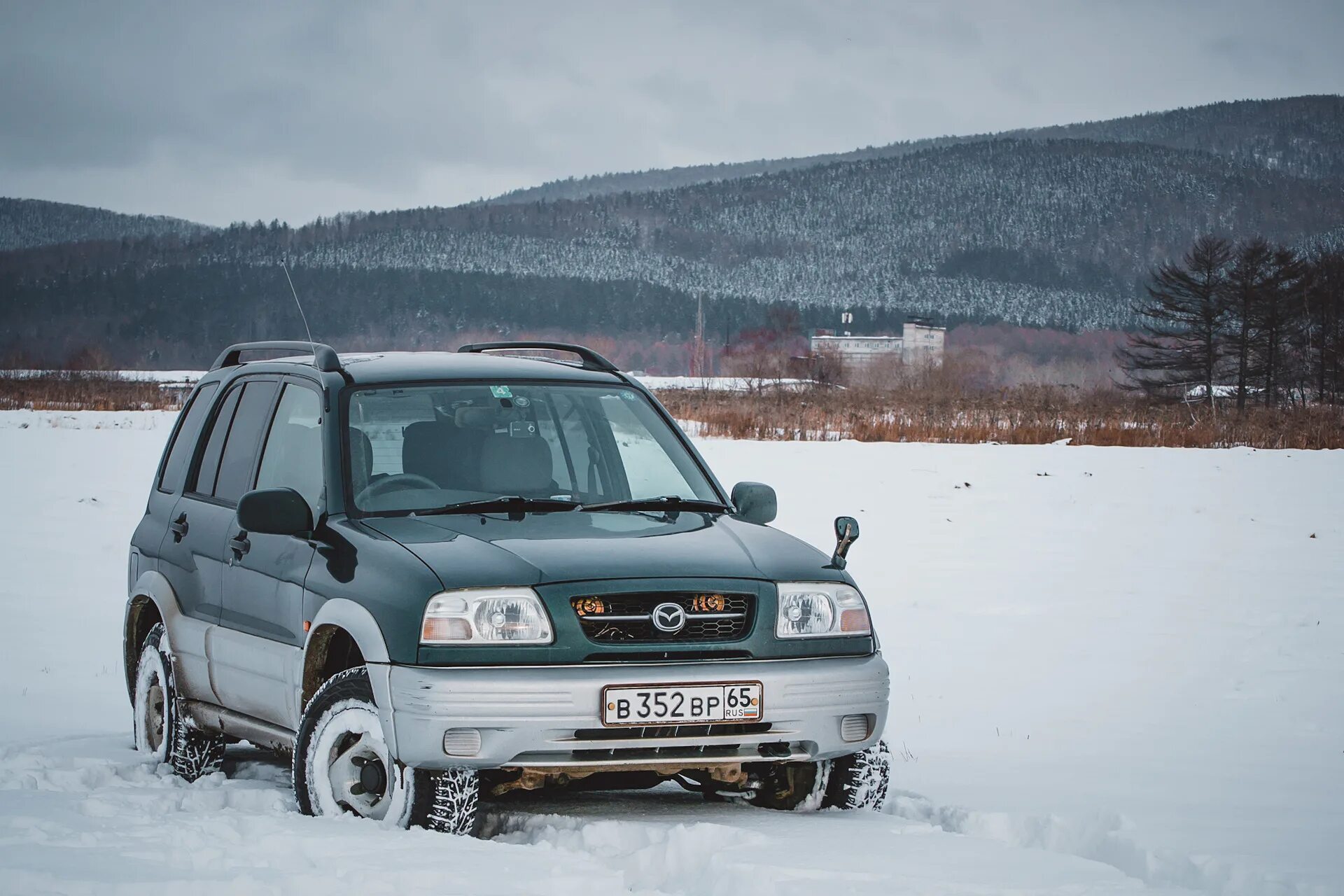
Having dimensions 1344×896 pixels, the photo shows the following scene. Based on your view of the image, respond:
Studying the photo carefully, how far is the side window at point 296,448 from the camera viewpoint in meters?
6.29

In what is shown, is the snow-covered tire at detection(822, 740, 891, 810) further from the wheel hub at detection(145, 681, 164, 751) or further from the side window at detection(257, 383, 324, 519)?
the wheel hub at detection(145, 681, 164, 751)

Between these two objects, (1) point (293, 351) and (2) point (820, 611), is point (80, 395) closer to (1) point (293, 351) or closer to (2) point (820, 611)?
(1) point (293, 351)

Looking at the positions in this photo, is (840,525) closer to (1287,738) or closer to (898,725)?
(898,725)

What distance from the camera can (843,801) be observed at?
19.5ft

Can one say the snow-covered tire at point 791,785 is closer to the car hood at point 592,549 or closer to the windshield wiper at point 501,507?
the car hood at point 592,549

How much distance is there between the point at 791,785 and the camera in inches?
236

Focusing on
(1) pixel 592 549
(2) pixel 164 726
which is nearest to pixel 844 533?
(1) pixel 592 549

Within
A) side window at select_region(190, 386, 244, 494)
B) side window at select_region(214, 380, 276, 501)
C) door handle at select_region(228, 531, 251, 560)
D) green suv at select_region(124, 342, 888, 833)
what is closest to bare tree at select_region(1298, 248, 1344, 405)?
side window at select_region(190, 386, 244, 494)

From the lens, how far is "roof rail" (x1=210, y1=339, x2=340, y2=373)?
21.2 feet

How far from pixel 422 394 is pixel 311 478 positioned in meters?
0.55

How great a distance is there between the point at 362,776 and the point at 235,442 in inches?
86.0

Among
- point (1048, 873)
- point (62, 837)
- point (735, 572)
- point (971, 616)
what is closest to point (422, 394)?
point (735, 572)

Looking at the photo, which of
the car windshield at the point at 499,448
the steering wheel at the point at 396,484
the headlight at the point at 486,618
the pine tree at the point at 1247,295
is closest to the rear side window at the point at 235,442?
the car windshield at the point at 499,448

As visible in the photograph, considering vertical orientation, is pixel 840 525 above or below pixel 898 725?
above
